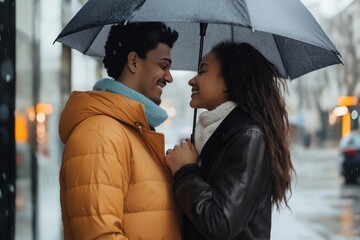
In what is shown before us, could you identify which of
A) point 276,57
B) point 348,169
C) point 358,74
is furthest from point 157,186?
point 358,74

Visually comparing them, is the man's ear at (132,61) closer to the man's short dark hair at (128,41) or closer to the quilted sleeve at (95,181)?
the man's short dark hair at (128,41)

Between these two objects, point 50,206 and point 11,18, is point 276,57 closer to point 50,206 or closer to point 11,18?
point 11,18

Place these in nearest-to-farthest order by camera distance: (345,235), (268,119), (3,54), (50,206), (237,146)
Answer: (237,146) < (268,119) < (3,54) < (50,206) < (345,235)

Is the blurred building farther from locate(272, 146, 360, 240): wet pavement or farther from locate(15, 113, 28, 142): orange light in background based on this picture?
locate(15, 113, 28, 142): orange light in background

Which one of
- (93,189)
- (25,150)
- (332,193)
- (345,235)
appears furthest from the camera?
(332,193)

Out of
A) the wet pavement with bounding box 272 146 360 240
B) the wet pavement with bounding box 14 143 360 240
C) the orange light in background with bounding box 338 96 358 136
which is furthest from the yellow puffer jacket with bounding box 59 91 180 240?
the orange light in background with bounding box 338 96 358 136

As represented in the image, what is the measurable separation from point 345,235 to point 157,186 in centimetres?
694

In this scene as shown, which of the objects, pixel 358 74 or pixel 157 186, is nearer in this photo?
pixel 157 186

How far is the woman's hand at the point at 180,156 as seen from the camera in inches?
82.9

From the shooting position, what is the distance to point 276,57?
2.85m

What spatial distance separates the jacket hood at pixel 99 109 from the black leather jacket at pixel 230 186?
0.85 feet

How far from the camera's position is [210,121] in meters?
2.19

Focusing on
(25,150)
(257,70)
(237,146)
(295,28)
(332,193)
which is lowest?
(332,193)

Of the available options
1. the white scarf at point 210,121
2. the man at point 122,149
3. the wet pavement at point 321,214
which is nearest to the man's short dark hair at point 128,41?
the man at point 122,149
